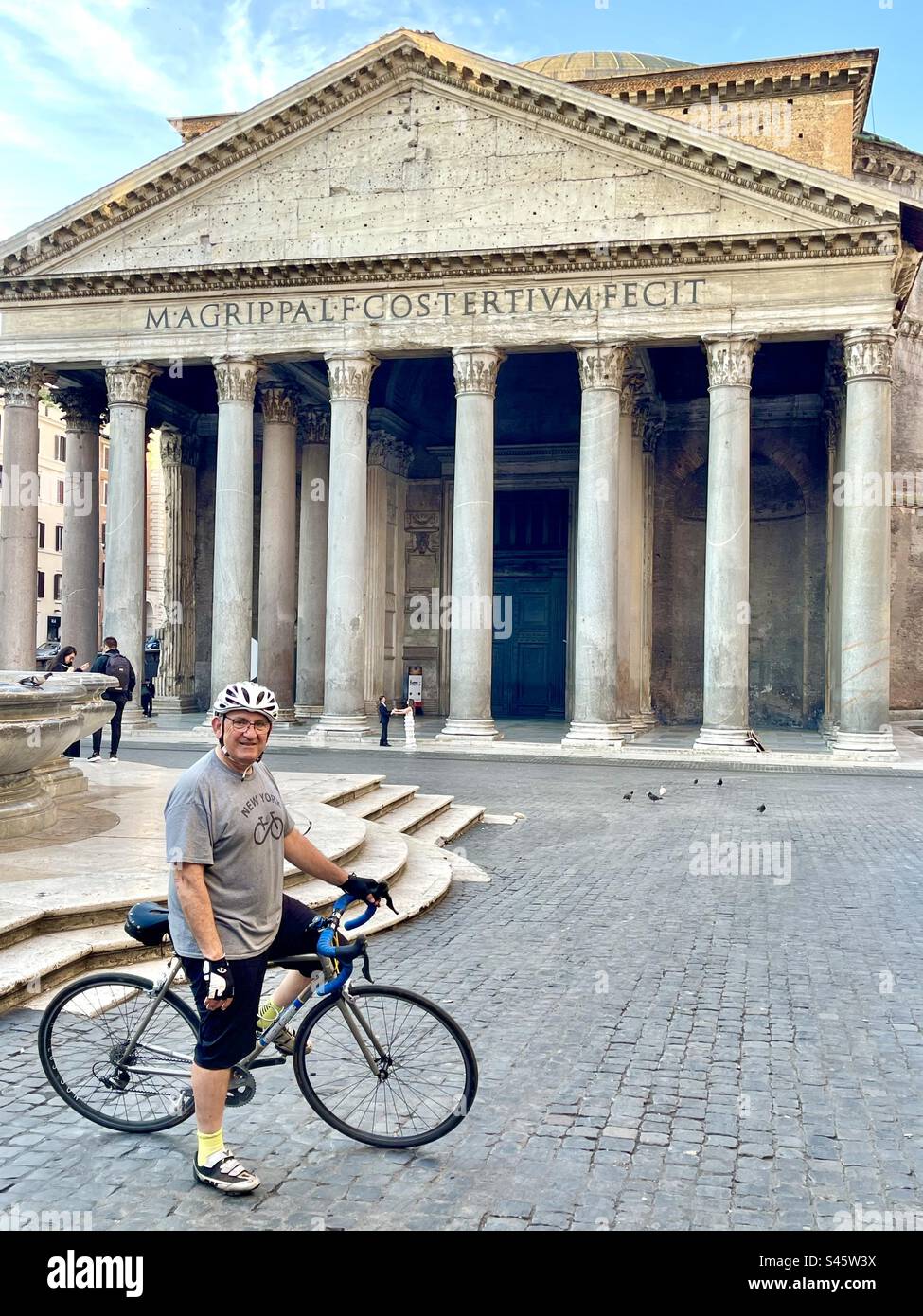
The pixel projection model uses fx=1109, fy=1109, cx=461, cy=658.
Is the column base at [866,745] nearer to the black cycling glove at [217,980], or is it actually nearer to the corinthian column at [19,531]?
the corinthian column at [19,531]

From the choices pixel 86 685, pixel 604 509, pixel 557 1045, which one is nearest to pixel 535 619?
pixel 604 509

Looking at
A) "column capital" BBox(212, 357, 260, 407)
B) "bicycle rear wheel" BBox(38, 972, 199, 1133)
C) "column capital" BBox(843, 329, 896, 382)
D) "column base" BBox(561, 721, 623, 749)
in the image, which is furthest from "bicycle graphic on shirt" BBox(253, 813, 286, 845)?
"column capital" BBox(212, 357, 260, 407)

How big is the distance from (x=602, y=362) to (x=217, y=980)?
789 inches

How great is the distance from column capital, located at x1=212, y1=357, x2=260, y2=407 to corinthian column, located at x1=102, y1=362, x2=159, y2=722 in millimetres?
1936

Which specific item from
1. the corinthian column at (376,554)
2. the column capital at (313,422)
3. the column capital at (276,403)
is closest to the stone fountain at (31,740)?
the column capital at (276,403)

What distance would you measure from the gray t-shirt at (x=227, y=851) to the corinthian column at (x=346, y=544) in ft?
63.9

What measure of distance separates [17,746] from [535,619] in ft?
84.1

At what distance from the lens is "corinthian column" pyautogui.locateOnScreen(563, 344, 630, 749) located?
22172 millimetres

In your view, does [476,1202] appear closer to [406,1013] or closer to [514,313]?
[406,1013]

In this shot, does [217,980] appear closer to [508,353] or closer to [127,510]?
[508,353]

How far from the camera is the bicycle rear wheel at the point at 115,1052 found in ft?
14.4

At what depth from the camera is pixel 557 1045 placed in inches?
220

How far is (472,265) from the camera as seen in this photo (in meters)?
22.4

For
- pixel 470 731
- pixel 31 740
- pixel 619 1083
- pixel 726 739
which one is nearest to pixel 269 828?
pixel 619 1083
